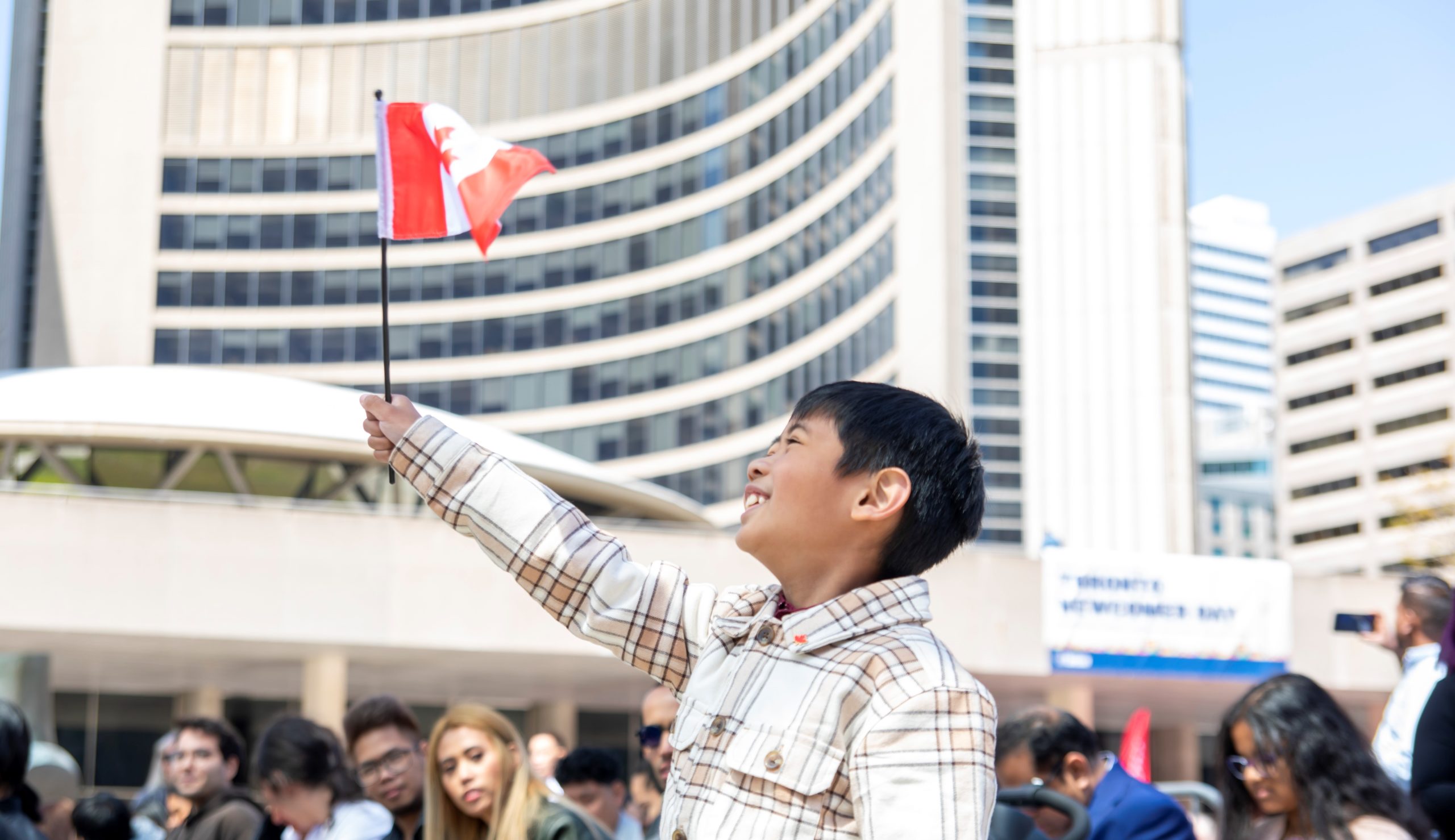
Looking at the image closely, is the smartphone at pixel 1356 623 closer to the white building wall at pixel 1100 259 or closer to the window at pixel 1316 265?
the white building wall at pixel 1100 259

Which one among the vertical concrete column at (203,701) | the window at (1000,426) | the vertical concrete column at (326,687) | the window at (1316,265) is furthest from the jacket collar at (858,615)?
the window at (1316,265)

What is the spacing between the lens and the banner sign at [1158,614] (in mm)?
25281

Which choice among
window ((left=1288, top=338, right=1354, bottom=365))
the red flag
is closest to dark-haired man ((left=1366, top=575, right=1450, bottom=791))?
the red flag

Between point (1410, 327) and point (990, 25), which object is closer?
point (990, 25)

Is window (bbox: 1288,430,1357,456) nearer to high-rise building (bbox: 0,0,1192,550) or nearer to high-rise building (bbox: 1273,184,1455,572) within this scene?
high-rise building (bbox: 1273,184,1455,572)

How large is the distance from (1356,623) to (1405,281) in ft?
316

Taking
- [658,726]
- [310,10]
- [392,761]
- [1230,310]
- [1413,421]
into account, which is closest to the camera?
[658,726]

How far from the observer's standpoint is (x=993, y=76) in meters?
56.9

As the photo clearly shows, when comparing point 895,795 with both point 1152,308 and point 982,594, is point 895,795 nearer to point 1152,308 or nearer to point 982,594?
point 982,594

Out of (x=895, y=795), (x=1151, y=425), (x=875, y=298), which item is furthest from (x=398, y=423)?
(x=1151, y=425)

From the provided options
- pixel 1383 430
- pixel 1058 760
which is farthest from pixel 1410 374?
pixel 1058 760

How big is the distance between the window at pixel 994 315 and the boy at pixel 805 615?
Answer: 54.6 meters

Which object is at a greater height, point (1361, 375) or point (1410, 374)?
point (1361, 375)

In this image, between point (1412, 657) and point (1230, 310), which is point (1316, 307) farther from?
point (1412, 657)
